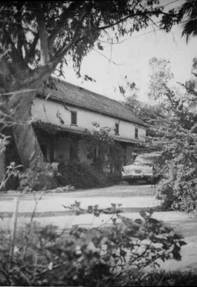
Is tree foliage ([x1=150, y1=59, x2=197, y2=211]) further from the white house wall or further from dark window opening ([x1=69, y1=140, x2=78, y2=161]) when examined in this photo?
dark window opening ([x1=69, y1=140, x2=78, y2=161])

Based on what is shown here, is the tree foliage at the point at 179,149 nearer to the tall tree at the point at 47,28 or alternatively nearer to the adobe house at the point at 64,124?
the tall tree at the point at 47,28

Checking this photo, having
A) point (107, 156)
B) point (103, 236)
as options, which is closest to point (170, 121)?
point (103, 236)

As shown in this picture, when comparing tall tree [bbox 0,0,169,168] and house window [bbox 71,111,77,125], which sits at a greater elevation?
house window [bbox 71,111,77,125]

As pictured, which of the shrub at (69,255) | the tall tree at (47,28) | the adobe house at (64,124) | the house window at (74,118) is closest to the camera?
the shrub at (69,255)

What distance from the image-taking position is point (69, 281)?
327 cm

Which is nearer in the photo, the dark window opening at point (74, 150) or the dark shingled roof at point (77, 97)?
the dark window opening at point (74, 150)

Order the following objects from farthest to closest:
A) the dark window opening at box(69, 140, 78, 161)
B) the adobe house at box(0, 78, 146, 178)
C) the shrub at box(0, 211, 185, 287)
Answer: the dark window opening at box(69, 140, 78, 161) → the adobe house at box(0, 78, 146, 178) → the shrub at box(0, 211, 185, 287)

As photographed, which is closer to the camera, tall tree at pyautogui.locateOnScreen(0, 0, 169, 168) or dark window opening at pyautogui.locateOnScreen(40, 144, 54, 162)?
tall tree at pyautogui.locateOnScreen(0, 0, 169, 168)

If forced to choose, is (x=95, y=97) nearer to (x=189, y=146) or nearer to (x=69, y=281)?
(x=189, y=146)

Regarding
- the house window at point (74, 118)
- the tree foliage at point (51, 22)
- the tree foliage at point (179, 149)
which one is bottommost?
the tree foliage at point (179, 149)

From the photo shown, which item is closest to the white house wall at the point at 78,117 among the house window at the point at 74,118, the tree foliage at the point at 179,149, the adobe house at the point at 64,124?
the adobe house at the point at 64,124

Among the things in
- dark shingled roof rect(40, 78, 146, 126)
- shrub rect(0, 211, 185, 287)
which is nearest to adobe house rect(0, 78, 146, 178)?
dark shingled roof rect(40, 78, 146, 126)

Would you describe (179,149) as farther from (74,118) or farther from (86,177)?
(74,118)

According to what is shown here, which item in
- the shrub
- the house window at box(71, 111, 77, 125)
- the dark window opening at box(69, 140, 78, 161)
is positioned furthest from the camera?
the house window at box(71, 111, 77, 125)
